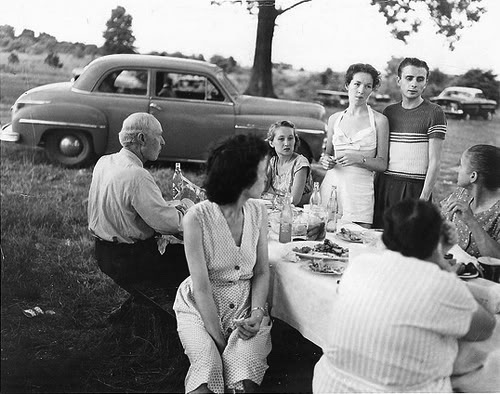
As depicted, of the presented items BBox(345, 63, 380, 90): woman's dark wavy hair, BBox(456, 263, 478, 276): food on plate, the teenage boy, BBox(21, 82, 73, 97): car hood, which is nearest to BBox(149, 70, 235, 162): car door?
BBox(21, 82, 73, 97): car hood

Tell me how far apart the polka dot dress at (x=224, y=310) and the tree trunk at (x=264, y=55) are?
3.33 feet

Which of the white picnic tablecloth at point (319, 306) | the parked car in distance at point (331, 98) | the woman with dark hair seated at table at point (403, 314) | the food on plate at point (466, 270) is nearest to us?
the woman with dark hair seated at table at point (403, 314)

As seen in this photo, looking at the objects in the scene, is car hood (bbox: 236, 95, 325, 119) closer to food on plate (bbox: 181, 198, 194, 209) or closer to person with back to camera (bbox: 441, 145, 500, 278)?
food on plate (bbox: 181, 198, 194, 209)

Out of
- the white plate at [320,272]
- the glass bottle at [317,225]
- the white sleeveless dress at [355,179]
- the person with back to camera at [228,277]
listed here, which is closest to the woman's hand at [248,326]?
the person with back to camera at [228,277]

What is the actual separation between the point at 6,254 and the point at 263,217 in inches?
44.7

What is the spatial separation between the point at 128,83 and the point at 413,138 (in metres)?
1.53

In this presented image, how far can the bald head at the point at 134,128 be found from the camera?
268 cm

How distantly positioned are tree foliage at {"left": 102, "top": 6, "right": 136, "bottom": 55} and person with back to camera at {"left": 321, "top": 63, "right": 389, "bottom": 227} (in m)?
A: 1.19

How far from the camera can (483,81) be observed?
146 inches

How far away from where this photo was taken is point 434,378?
168 cm

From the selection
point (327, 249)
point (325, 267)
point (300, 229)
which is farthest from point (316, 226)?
point (325, 267)

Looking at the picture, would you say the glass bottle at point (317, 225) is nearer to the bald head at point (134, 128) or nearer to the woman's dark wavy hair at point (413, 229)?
the bald head at point (134, 128)

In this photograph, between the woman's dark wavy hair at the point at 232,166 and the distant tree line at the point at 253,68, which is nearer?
the woman's dark wavy hair at the point at 232,166

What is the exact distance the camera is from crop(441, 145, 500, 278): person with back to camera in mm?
2430
